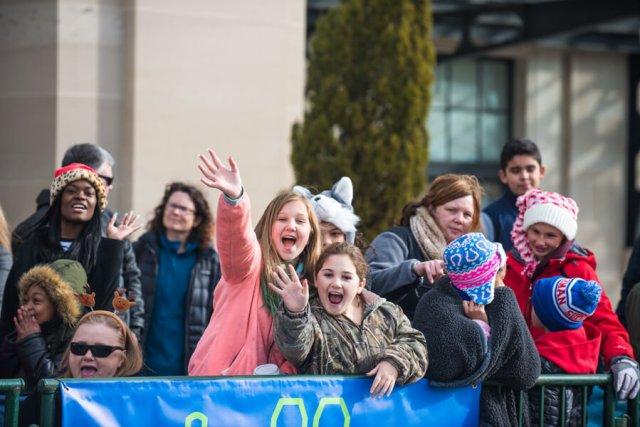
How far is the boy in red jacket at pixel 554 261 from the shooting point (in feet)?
21.8

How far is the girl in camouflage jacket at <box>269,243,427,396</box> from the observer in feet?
18.1

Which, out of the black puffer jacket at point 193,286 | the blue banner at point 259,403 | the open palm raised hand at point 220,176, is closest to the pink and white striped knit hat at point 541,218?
the blue banner at point 259,403

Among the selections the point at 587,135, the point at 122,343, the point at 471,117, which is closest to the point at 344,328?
the point at 122,343

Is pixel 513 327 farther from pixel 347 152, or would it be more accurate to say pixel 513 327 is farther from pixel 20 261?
pixel 347 152

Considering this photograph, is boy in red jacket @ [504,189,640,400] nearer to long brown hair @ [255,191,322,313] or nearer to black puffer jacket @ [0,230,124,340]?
long brown hair @ [255,191,322,313]

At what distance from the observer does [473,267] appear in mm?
5852

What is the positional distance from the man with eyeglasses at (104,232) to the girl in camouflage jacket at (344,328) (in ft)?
5.77

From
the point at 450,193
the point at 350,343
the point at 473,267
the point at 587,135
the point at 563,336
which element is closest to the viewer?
the point at 350,343

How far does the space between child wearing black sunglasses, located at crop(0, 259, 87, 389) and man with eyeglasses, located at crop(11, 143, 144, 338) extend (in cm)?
69

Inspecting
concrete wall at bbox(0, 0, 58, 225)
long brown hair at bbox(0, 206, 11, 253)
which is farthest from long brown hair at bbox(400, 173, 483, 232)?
concrete wall at bbox(0, 0, 58, 225)

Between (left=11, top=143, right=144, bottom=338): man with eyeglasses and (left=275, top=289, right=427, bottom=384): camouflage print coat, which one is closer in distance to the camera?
(left=275, top=289, right=427, bottom=384): camouflage print coat

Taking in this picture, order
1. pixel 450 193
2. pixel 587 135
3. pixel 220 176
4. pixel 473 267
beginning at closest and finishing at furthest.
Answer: pixel 220 176 < pixel 473 267 < pixel 450 193 < pixel 587 135

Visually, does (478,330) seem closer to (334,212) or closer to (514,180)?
(334,212)

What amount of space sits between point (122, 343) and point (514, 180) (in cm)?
330
